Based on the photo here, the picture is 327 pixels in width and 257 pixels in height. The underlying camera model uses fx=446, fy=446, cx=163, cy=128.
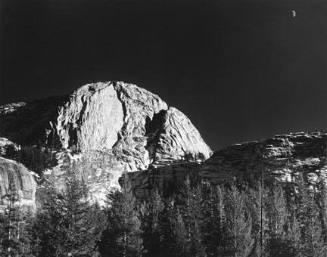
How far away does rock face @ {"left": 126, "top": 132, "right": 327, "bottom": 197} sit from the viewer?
13775 cm

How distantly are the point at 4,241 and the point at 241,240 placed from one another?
2638cm

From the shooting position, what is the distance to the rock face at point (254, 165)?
137750mm

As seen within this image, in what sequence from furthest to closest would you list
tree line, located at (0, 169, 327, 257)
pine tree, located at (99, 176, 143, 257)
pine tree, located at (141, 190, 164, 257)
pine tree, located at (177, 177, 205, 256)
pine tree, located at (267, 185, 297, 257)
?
pine tree, located at (141, 190, 164, 257) → pine tree, located at (267, 185, 297, 257) → pine tree, located at (177, 177, 205, 256) → pine tree, located at (99, 176, 143, 257) → tree line, located at (0, 169, 327, 257)

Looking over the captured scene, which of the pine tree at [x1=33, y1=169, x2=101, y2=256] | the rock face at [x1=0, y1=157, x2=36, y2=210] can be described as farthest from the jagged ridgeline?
the rock face at [x1=0, y1=157, x2=36, y2=210]

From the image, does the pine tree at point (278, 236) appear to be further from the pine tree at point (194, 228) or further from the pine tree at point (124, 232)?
the pine tree at point (124, 232)

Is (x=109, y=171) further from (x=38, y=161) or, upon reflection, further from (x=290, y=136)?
(x=290, y=136)

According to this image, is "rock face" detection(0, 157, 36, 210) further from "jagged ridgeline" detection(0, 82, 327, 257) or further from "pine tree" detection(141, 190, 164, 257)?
"pine tree" detection(141, 190, 164, 257)

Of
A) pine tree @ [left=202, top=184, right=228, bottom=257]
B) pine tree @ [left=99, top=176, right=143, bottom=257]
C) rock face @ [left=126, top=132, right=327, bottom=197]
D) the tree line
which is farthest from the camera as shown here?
rock face @ [left=126, top=132, right=327, bottom=197]

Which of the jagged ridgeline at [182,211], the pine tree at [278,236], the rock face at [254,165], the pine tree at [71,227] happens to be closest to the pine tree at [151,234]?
the jagged ridgeline at [182,211]

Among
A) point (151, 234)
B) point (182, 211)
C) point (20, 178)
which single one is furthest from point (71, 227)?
point (20, 178)

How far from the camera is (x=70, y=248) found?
1478 inches

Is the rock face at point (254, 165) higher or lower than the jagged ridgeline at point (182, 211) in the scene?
higher

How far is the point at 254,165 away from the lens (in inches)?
5782

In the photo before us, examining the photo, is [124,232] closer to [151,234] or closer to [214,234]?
[151,234]
